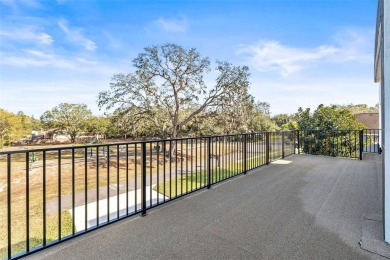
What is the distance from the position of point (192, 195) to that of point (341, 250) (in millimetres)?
1705

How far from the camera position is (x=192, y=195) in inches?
113

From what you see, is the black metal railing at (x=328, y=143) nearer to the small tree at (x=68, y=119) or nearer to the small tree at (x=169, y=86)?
the small tree at (x=169, y=86)

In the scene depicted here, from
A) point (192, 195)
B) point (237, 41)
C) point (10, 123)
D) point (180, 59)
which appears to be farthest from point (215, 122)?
point (10, 123)

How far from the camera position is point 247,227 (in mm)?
1979

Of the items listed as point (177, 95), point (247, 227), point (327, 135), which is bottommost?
point (247, 227)

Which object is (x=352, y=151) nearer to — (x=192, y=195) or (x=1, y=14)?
(x=192, y=195)

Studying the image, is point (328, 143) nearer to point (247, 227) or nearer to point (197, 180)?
point (197, 180)

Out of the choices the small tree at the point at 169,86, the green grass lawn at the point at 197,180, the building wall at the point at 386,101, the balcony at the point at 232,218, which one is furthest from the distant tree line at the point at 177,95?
the building wall at the point at 386,101

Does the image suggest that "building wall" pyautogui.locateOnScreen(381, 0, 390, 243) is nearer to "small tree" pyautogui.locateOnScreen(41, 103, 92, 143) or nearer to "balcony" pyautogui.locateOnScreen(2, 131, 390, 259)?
"balcony" pyautogui.locateOnScreen(2, 131, 390, 259)

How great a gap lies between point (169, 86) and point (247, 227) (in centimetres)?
1229

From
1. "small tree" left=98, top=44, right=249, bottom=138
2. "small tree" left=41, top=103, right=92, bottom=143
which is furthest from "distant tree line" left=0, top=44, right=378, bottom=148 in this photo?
"small tree" left=41, top=103, right=92, bottom=143

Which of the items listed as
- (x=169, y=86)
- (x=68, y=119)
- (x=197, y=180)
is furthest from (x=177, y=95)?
(x=68, y=119)

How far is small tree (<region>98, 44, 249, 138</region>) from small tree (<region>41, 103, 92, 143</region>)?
18.8 meters

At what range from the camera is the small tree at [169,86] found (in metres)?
12.7
